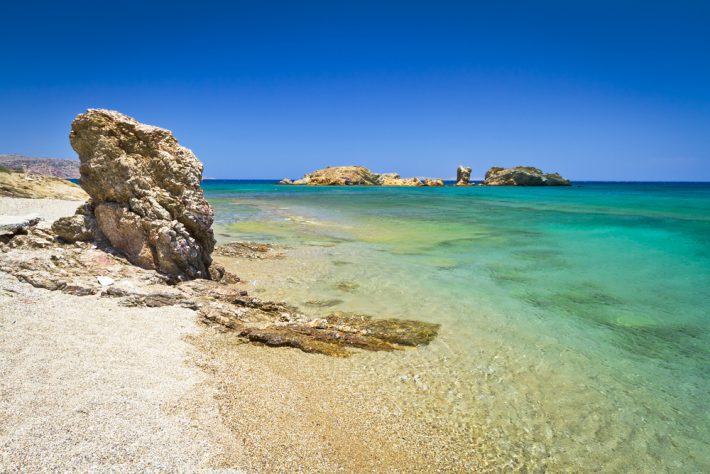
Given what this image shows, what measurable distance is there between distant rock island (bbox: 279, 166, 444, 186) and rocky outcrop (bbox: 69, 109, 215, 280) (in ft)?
351

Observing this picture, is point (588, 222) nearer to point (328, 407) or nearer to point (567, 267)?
point (567, 267)

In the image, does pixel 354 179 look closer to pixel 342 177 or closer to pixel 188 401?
pixel 342 177

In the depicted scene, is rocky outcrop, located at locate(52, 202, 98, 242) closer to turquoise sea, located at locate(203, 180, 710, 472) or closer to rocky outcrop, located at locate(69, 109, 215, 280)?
rocky outcrop, located at locate(69, 109, 215, 280)

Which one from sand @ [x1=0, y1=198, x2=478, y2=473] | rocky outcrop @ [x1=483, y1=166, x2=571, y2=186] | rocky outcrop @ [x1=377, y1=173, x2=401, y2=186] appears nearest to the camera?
sand @ [x1=0, y1=198, x2=478, y2=473]

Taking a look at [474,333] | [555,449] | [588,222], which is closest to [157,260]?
[474,333]

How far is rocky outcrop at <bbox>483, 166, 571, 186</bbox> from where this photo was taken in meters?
108

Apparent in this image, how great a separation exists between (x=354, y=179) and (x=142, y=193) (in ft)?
359

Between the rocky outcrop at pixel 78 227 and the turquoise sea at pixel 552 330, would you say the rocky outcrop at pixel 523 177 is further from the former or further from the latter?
the rocky outcrop at pixel 78 227

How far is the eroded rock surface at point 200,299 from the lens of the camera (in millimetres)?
6262

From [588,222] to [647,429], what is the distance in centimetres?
2364

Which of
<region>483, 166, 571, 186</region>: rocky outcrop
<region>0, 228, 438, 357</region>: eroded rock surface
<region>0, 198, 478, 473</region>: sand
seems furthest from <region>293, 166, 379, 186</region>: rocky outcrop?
<region>0, 198, 478, 473</region>: sand

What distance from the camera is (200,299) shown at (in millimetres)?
7160

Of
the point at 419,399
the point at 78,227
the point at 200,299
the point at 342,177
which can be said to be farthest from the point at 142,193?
the point at 342,177

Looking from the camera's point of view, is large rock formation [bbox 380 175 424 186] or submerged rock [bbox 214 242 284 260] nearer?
submerged rock [bbox 214 242 284 260]
